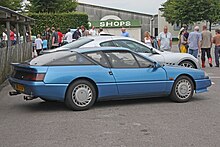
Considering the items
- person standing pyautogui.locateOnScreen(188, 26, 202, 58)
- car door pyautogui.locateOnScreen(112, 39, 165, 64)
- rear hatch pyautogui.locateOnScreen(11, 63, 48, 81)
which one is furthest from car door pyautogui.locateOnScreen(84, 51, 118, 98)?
person standing pyautogui.locateOnScreen(188, 26, 202, 58)

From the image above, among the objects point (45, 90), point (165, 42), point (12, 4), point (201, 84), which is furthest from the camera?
point (12, 4)

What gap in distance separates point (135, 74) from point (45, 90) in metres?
1.93

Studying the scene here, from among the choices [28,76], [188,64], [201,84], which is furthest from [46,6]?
[28,76]

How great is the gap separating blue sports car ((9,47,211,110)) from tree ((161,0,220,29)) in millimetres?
50133

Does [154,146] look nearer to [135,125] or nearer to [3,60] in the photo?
[135,125]

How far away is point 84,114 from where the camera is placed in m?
→ 7.81

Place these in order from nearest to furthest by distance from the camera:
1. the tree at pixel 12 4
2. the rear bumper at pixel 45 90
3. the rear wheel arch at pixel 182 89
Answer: the rear bumper at pixel 45 90, the rear wheel arch at pixel 182 89, the tree at pixel 12 4

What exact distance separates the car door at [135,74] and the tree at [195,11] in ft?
166

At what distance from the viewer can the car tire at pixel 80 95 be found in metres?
8.01

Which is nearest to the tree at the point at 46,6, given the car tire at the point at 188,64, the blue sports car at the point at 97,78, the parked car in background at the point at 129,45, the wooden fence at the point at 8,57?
the wooden fence at the point at 8,57

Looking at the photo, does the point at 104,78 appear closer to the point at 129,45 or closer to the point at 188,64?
the point at 129,45

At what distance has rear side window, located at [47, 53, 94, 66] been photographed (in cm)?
815

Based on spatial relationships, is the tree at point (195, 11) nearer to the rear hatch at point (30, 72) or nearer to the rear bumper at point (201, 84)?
the rear bumper at point (201, 84)

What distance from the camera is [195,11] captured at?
5778 centimetres
